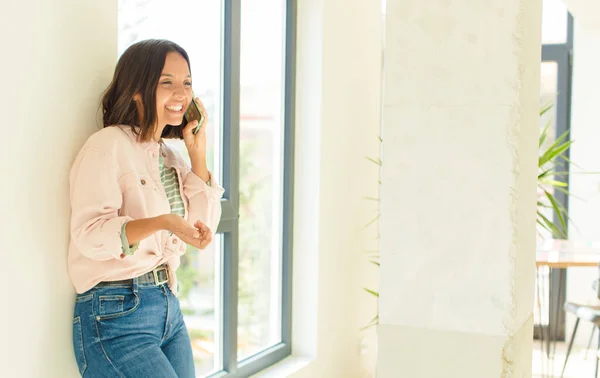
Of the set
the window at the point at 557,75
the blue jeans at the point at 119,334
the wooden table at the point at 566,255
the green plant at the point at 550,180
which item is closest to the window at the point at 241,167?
the blue jeans at the point at 119,334

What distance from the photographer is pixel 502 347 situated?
1512 millimetres

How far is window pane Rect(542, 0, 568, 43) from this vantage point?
600 cm

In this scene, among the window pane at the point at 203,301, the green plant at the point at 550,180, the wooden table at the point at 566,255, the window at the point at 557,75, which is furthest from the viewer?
the window at the point at 557,75

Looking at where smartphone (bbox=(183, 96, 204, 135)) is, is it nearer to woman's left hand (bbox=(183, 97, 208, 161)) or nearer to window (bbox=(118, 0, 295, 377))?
woman's left hand (bbox=(183, 97, 208, 161))

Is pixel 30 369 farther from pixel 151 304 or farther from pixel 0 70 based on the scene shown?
pixel 0 70

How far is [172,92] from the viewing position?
1995 millimetres

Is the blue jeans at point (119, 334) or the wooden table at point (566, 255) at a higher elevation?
the blue jeans at point (119, 334)

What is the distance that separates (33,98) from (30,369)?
678mm

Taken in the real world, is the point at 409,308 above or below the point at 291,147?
below

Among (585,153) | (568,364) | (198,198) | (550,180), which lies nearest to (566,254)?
(550,180)

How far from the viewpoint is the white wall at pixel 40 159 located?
1.67 metres

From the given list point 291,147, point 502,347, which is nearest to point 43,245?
point 502,347

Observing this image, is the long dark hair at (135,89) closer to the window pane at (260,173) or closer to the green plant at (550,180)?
the window pane at (260,173)

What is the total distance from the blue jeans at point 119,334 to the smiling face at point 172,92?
0.48 metres
